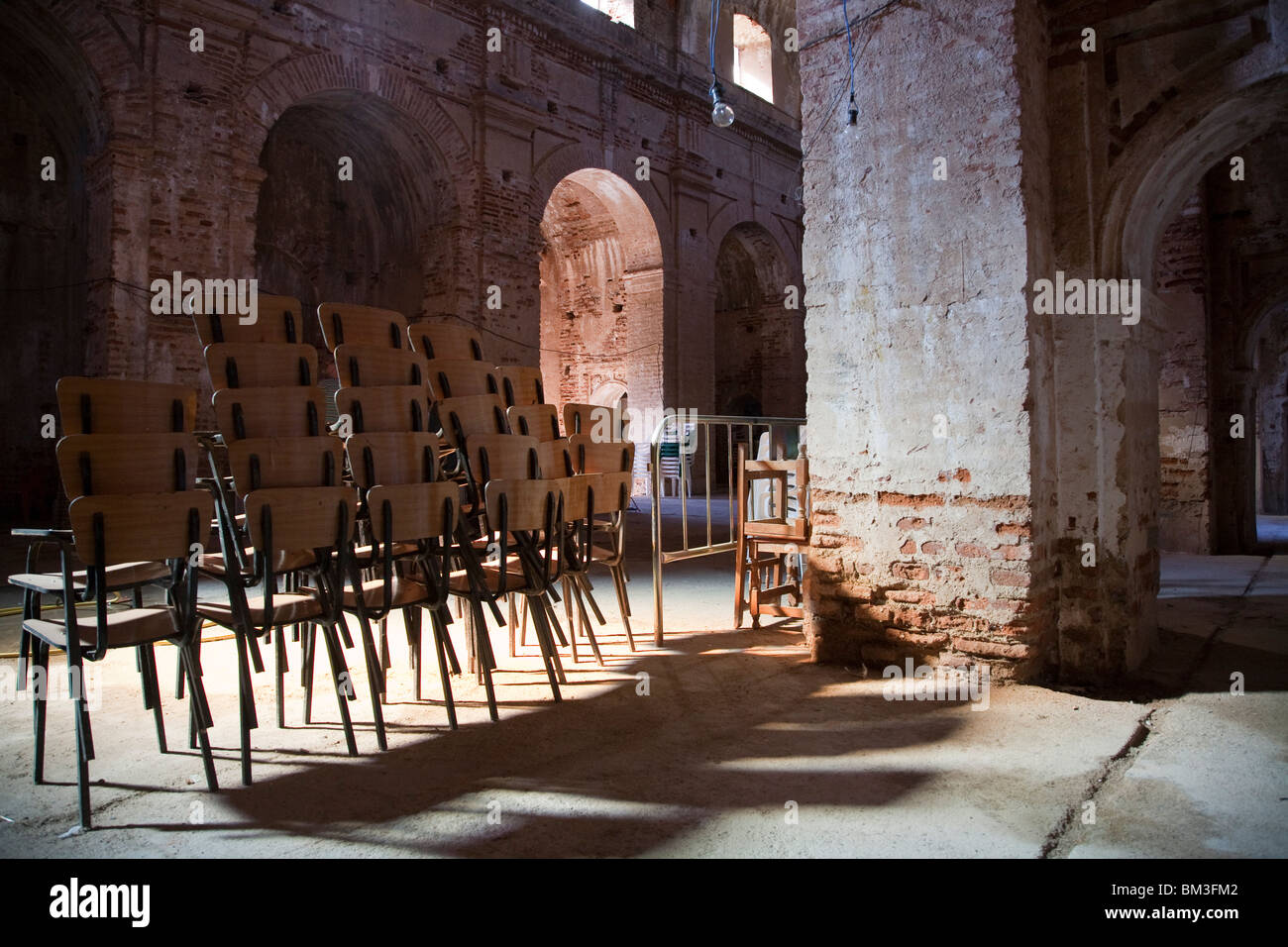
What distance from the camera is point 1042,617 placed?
3.93 metres

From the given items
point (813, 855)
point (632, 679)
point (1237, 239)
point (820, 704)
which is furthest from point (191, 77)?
point (1237, 239)

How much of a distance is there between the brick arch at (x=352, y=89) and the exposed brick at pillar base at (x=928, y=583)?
8.74 m

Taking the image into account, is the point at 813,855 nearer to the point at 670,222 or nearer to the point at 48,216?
the point at 48,216

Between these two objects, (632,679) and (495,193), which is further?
(495,193)

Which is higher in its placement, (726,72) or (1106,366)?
(726,72)

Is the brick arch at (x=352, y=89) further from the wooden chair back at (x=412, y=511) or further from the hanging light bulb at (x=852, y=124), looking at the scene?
the wooden chair back at (x=412, y=511)

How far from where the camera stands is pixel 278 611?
3.08 meters

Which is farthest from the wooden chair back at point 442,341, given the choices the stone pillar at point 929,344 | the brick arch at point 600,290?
the brick arch at point 600,290

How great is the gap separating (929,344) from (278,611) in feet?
10.1

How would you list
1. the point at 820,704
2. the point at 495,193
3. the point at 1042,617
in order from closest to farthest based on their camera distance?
1. the point at 820,704
2. the point at 1042,617
3. the point at 495,193

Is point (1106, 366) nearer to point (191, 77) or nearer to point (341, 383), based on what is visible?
point (341, 383)

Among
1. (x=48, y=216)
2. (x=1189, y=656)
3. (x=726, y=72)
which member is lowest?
(x=1189, y=656)

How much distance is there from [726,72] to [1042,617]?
15.4 metres

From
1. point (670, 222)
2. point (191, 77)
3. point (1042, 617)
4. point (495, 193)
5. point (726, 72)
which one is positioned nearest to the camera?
point (1042, 617)
